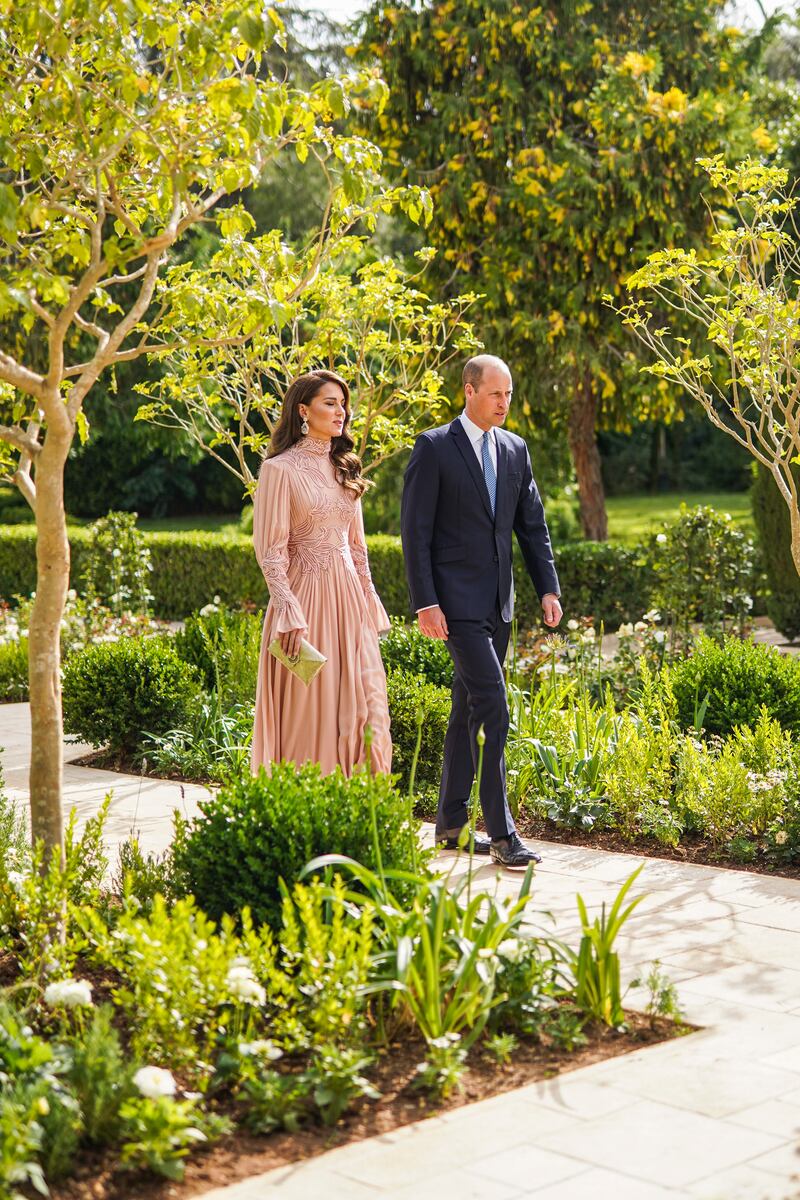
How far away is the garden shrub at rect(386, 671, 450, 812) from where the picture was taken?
7.03 metres

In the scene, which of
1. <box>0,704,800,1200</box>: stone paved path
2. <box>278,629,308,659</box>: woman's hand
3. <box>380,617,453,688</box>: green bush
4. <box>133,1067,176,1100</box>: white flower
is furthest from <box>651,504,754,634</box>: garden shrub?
<box>133,1067,176,1100</box>: white flower

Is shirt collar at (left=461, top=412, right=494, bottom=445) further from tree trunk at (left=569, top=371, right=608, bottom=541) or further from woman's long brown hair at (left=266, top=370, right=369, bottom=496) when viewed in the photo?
tree trunk at (left=569, top=371, right=608, bottom=541)

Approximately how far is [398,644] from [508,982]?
4022 mm

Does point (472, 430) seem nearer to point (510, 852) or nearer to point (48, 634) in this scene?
point (510, 852)

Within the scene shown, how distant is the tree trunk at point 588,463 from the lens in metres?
16.5

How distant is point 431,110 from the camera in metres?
15.9

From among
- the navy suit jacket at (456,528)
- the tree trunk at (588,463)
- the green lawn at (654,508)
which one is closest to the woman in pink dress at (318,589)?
the navy suit jacket at (456,528)

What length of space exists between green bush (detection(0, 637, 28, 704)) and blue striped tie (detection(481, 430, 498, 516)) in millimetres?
6279

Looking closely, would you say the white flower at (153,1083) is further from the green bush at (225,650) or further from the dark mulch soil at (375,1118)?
the green bush at (225,650)

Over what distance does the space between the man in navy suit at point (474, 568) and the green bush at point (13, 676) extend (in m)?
6.06

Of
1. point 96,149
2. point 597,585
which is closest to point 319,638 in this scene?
point 96,149

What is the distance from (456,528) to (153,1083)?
313 centimetres

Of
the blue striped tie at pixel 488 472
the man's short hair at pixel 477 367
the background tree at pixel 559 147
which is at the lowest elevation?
the blue striped tie at pixel 488 472

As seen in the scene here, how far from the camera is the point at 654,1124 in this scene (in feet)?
10.7
